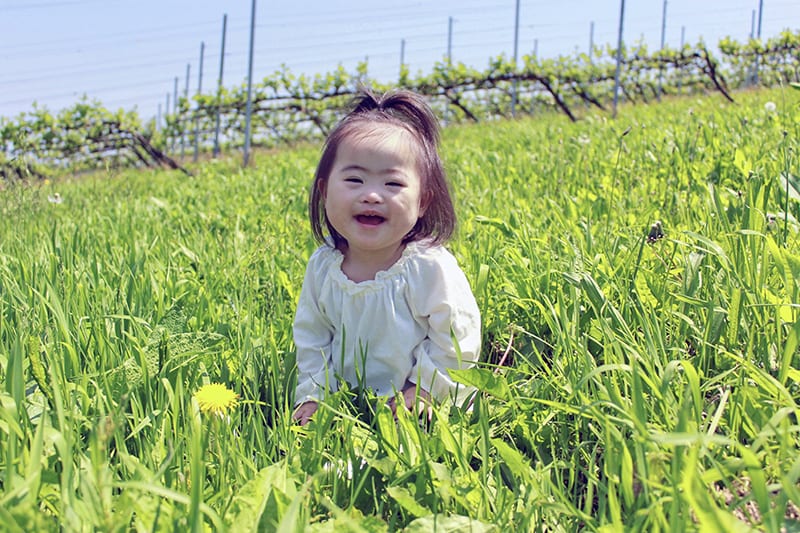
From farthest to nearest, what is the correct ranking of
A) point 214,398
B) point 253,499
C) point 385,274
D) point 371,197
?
point 385,274
point 371,197
point 214,398
point 253,499

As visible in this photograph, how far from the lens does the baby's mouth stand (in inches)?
63.9

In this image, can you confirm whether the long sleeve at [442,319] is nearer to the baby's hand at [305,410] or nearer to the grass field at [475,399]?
the grass field at [475,399]

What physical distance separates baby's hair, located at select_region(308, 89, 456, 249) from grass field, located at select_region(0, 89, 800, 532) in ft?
0.69

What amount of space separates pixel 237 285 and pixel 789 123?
3.53 meters

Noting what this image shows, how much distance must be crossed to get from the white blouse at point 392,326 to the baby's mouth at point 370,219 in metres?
0.12

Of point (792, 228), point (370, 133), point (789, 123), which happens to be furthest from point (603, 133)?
point (370, 133)

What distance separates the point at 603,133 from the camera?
5551 millimetres


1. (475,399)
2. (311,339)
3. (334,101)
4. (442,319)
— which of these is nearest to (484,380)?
(475,399)

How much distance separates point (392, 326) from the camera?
1652 mm

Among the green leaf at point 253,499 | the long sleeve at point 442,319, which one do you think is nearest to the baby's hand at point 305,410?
the long sleeve at point 442,319

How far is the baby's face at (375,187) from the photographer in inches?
62.3

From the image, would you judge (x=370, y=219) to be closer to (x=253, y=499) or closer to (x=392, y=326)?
(x=392, y=326)

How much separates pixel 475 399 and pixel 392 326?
338 millimetres

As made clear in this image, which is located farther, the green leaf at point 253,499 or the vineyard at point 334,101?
the vineyard at point 334,101
